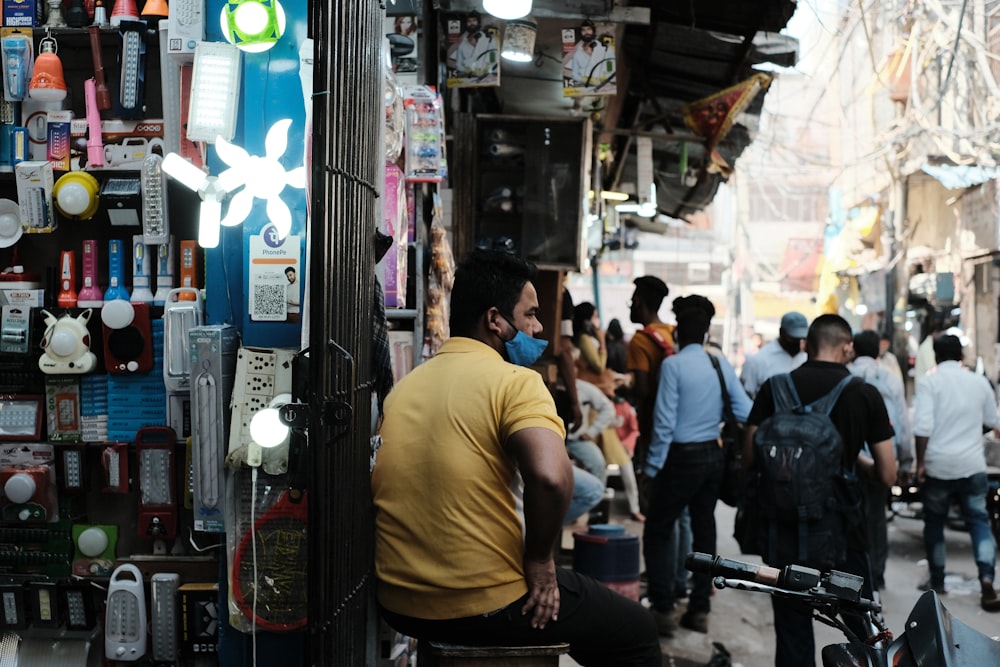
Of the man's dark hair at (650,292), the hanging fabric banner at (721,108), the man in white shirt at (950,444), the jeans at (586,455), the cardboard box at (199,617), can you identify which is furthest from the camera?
the jeans at (586,455)

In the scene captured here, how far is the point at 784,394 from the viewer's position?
4898 millimetres

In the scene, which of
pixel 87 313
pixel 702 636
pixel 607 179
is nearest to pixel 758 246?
pixel 607 179

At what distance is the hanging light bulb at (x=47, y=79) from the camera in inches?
172

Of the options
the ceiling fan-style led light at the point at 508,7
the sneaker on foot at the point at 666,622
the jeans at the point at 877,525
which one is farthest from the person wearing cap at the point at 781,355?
the ceiling fan-style led light at the point at 508,7

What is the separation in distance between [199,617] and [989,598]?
6.03 metres

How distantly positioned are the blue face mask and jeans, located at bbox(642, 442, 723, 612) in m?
3.40

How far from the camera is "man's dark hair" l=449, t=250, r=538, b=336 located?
3332mm

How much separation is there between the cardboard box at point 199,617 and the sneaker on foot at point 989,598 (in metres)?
5.92

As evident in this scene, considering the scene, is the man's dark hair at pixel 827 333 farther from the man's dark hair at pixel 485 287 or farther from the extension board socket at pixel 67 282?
the extension board socket at pixel 67 282

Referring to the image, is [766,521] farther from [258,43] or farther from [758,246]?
[758,246]

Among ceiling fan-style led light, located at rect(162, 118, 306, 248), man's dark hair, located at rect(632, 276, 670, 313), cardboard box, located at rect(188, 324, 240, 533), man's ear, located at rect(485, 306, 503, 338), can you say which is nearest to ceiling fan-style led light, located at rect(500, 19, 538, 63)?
man's dark hair, located at rect(632, 276, 670, 313)

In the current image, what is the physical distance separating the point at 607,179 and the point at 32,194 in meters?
10.3

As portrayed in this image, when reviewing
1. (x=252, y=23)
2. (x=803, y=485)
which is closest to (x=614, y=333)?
(x=803, y=485)

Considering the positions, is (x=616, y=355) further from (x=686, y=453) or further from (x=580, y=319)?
(x=686, y=453)
